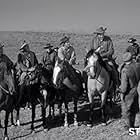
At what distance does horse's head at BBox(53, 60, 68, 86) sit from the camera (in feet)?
33.3

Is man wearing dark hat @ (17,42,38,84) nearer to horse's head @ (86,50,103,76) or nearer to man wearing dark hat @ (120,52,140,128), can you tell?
horse's head @ (86,50,103,76)

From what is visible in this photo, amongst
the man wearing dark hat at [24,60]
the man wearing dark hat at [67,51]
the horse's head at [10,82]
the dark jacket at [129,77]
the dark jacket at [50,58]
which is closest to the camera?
the dark jacket at [129,77]

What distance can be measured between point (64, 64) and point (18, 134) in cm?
288

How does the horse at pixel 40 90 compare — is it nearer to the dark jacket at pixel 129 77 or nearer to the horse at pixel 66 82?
the horse at pixel 66 82

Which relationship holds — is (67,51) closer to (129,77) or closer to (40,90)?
(40,90)

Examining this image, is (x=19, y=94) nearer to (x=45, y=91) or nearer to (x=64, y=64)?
(x=45, y=91)

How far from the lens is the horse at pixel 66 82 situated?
33.5ft

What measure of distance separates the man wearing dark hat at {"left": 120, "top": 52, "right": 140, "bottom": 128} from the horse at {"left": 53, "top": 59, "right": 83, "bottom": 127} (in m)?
2.19

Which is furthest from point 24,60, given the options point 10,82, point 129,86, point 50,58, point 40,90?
point 129,86

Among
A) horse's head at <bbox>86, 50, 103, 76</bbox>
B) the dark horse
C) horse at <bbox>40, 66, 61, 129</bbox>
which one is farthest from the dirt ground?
horse's head at <bbox>86, 50, 103, 76</bbox>

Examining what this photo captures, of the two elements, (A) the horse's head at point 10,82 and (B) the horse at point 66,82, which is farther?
(B) the horse at point 66,82

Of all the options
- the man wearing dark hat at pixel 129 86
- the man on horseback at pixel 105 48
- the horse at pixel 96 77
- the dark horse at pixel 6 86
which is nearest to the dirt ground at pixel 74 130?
the horse at pixel 96 77

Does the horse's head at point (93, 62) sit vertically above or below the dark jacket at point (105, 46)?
below

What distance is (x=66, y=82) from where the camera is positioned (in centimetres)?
1072
